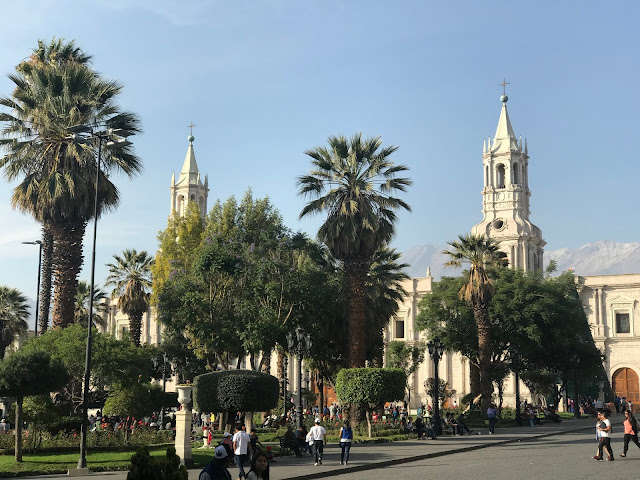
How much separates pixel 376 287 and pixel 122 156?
1494cm

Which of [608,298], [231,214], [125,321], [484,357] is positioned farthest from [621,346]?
[125,321]

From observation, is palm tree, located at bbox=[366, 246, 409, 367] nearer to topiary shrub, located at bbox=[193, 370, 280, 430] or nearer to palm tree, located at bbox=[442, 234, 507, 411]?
palm tree, located at bbox=[442, 234, 507, 411]

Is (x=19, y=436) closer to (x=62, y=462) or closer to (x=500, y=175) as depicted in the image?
(x=62, y=462)

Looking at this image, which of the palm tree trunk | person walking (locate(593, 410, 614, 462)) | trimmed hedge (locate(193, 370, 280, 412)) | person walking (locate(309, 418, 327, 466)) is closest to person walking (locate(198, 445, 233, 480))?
person walking (locate(309, 418, 327, 466))

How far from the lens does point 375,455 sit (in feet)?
76.7

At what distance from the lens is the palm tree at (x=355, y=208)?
1291 inches

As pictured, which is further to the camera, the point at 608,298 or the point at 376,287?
the point at 608,298

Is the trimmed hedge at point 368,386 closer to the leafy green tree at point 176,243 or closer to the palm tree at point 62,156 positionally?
the palm tree at point 62,156

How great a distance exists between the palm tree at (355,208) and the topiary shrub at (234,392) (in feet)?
27.0

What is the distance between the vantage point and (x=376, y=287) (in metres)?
40.4

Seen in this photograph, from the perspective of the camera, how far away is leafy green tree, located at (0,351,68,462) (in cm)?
2098

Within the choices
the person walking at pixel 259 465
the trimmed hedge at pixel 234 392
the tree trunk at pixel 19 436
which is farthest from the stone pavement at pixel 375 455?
the person walking at pixel 259 465

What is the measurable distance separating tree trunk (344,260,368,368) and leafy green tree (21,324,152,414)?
8.15 m

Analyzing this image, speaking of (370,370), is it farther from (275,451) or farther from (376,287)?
(376,287)
